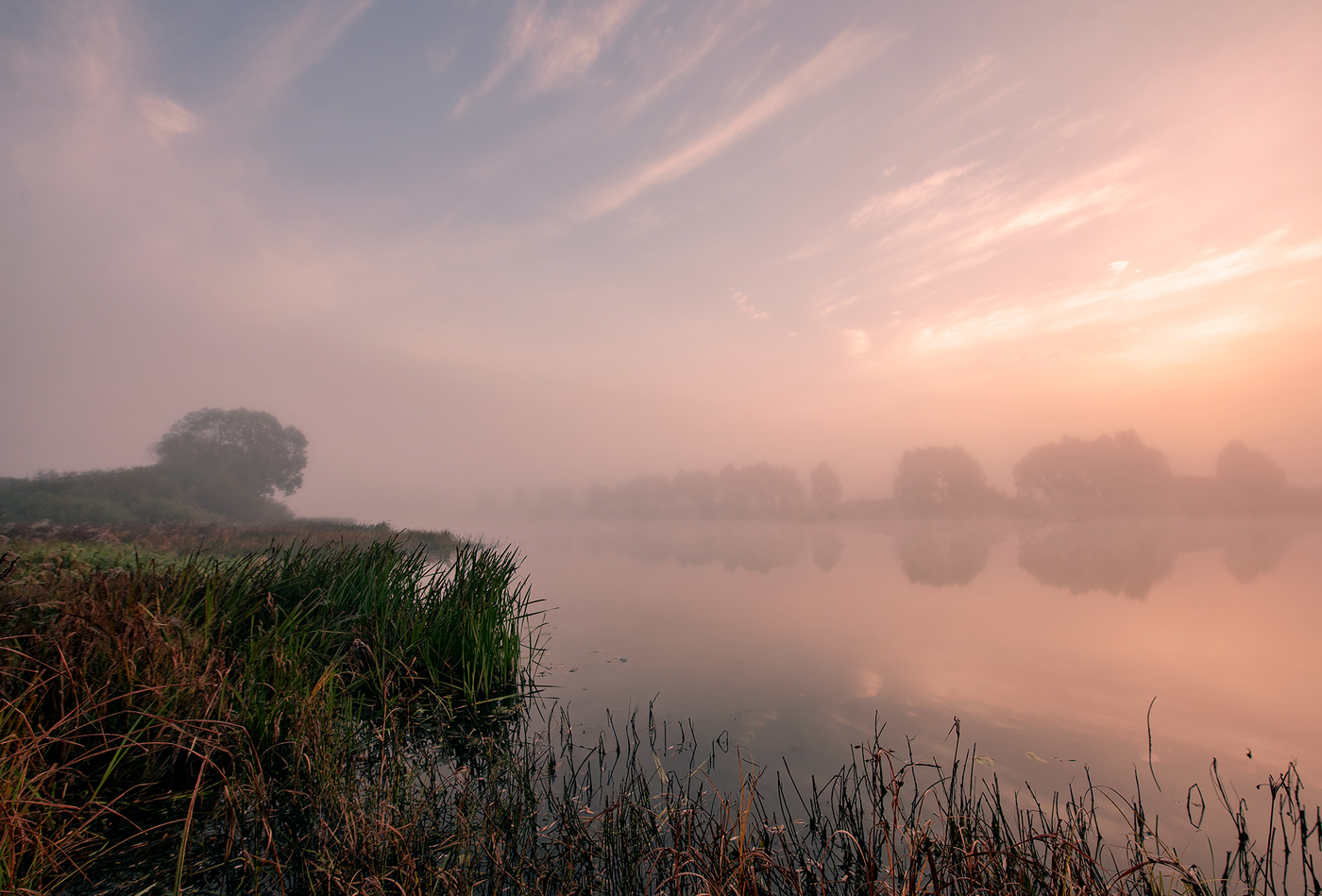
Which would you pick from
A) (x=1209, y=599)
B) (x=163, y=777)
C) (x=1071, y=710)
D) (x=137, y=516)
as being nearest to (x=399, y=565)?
(x=163, y=777)

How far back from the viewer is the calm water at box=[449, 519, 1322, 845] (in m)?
5.89

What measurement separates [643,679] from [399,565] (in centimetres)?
390

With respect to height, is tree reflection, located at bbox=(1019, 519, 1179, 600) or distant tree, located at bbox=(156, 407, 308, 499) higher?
distant tree, located at bbox=(156, 407, 308, 499)

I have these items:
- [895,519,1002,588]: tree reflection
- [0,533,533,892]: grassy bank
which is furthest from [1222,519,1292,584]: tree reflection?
[0,533,533,892]: grassy bank

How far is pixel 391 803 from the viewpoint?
3.27m

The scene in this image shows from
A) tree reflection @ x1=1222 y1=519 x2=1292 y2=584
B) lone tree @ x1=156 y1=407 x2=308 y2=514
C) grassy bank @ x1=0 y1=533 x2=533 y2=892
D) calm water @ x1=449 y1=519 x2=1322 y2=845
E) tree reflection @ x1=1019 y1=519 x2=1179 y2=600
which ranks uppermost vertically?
lone tree @ x1=156 y1=407 x2=308 y2=514

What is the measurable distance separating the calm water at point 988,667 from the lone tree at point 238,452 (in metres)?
43.5

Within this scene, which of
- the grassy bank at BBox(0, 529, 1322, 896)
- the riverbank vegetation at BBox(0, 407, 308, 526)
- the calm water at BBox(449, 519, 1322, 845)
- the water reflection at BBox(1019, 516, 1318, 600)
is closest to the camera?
the grassy bank at BBox(0, 529, 1322, 896)

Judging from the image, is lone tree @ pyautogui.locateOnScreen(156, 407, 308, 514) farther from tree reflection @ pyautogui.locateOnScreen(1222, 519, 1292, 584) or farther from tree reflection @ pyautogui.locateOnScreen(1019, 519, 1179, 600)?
tree reflection @ pyautogui.locateOnScreen(1222, 519, 1292, 584)

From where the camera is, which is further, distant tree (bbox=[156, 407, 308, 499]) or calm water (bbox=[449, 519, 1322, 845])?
distant tree (bbox=[156, 407, 308, 499])

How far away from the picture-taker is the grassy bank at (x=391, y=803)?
2723 millimetres

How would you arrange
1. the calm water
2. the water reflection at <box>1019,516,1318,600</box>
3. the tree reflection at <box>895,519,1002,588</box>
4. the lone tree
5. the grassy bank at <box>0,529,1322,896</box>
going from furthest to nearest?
the lone tree → the tree reflection at <box>895,519,1002,588</box> → the water reflection at <box>1019,516,1318,600</box> → the calm water → the grassy bank at <box>0,529,1322,896</box>

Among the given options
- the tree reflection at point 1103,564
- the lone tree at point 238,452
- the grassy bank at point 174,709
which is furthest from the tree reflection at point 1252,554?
the lone tree at point 238,452

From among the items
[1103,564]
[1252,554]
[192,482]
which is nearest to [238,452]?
[192,482]
